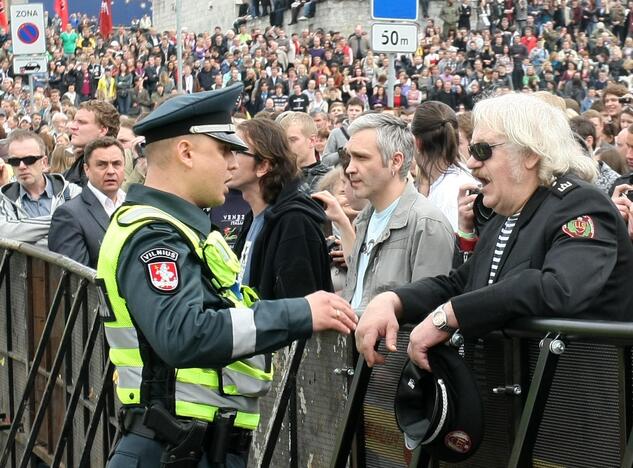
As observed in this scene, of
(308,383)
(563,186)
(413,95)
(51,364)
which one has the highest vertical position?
(563,186)

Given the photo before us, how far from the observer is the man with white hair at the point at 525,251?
3.54 metres

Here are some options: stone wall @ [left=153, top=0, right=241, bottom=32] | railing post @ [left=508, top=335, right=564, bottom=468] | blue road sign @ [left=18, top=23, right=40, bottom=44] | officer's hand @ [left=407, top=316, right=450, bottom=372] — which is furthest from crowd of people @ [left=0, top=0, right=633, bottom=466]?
stone wall @ [left=153, top=0, right=241, bottom=32]

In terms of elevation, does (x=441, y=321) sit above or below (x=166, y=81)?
above

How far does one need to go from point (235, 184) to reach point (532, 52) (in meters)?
31.4

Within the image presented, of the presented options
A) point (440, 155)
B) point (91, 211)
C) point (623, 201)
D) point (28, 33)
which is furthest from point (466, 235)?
point (28, 33)

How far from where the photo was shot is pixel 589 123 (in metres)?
9.31

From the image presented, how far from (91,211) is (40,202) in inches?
59.2

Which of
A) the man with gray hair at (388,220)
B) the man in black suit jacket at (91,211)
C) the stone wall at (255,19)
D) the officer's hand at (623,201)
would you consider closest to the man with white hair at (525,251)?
the man with gray hair at (388,220)

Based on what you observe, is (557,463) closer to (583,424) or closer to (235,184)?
(583,424)

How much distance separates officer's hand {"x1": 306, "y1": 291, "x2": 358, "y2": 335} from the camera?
3705 mm

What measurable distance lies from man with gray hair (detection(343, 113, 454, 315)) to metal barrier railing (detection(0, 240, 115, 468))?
4.20 ft

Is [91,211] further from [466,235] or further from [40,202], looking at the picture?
[466,235]

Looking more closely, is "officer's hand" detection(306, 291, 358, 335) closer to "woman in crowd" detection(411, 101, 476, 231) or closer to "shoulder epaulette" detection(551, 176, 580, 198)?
"shoulder epaulette" detection(551, 176, 580, 198)

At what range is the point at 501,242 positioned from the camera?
394cm
